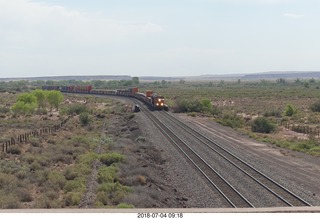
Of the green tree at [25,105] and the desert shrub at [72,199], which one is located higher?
the desert shrub at [72,199]

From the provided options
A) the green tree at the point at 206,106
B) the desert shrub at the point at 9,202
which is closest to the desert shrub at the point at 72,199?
the desert shrub at the point at 9,202

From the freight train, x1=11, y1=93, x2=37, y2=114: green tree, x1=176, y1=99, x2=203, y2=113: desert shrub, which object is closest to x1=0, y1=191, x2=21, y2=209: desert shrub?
x1=11, y1=93, x2=37, y2=114: green tree

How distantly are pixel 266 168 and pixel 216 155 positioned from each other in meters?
5.12

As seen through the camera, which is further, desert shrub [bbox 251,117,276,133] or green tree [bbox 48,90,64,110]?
green tree [bbox 48,90,64,110]

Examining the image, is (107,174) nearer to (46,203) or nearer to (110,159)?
(110,159)

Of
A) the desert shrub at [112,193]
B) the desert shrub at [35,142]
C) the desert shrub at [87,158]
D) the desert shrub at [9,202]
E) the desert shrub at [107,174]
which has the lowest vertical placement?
the desert shrub at [35,142]

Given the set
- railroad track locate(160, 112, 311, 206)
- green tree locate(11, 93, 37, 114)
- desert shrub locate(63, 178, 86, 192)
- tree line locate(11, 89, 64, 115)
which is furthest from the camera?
tree line locate(11, 89, 64, 115)

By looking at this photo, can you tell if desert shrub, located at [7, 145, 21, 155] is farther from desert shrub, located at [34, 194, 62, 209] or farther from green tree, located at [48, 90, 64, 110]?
green tree, located at [48, 90, 64, 110]

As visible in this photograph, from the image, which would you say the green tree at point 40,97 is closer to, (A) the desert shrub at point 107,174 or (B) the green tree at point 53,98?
(B) the green tree at point 53,98

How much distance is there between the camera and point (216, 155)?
111ft

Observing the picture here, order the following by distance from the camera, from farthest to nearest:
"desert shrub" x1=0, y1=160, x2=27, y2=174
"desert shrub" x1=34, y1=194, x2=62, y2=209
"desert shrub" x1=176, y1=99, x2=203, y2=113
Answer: "desert shrub" x1=176, y1=99, x2=203, y2=113, "desert shrub" x1=0, y1=160, x2=27, y2=174, "desert shrub" x1=34, y1=194, x2=62, y2=209

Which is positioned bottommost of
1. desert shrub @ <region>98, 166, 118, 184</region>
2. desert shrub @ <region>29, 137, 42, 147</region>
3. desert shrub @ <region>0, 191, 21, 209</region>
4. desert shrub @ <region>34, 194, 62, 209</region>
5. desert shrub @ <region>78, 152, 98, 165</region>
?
desert shrub @ <region>29, 137, 42, 147</region>

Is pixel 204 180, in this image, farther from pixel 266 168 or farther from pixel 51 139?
pixel 51 139

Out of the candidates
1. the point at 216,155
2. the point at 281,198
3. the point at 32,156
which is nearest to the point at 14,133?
the point at 32,156
